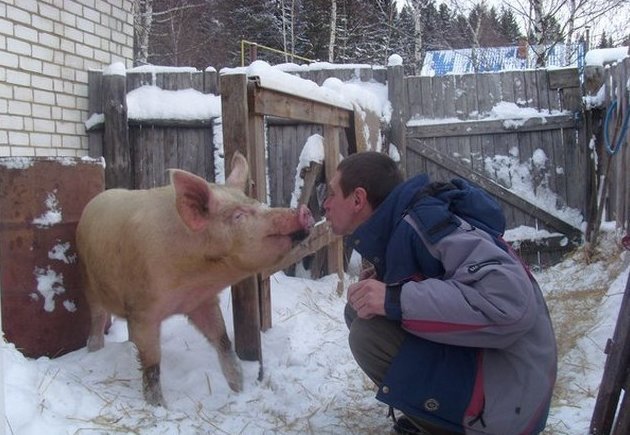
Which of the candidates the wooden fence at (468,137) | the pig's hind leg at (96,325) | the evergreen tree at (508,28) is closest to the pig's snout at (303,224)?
the pig's hind leg at (96,325)

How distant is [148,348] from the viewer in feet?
10.5

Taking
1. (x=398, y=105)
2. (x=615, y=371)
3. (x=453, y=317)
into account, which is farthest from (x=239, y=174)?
(x=398, y=105)

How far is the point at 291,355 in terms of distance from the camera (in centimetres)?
388

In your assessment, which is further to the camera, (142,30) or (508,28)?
(508,28)

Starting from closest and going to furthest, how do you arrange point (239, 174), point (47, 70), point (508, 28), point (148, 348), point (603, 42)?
1. point (148, 348)
2. point (239, 174)
3. point (47, 70)
4. point (603, 42)
5. point (508, 28)

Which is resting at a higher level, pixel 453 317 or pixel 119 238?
pixel 119 238

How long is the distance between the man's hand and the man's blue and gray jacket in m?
0.03

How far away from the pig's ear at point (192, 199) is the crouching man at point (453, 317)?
0.82 meters

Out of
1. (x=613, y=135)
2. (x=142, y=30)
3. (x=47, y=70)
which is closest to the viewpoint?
(x=613, y=135)

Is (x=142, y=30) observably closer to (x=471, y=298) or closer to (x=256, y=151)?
(x=256, y=151)

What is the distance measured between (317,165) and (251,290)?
2304 millimetres

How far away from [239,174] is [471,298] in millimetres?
1568

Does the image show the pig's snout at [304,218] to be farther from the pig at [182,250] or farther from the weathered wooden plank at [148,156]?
the weathered wooden plank at [148,156]


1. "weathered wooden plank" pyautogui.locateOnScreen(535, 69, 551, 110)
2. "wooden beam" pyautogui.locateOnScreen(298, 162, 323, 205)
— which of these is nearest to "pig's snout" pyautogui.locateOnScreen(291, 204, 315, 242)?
"wooden beam" pyautogui.locateOnScreen(298, 162, 323, 205)
